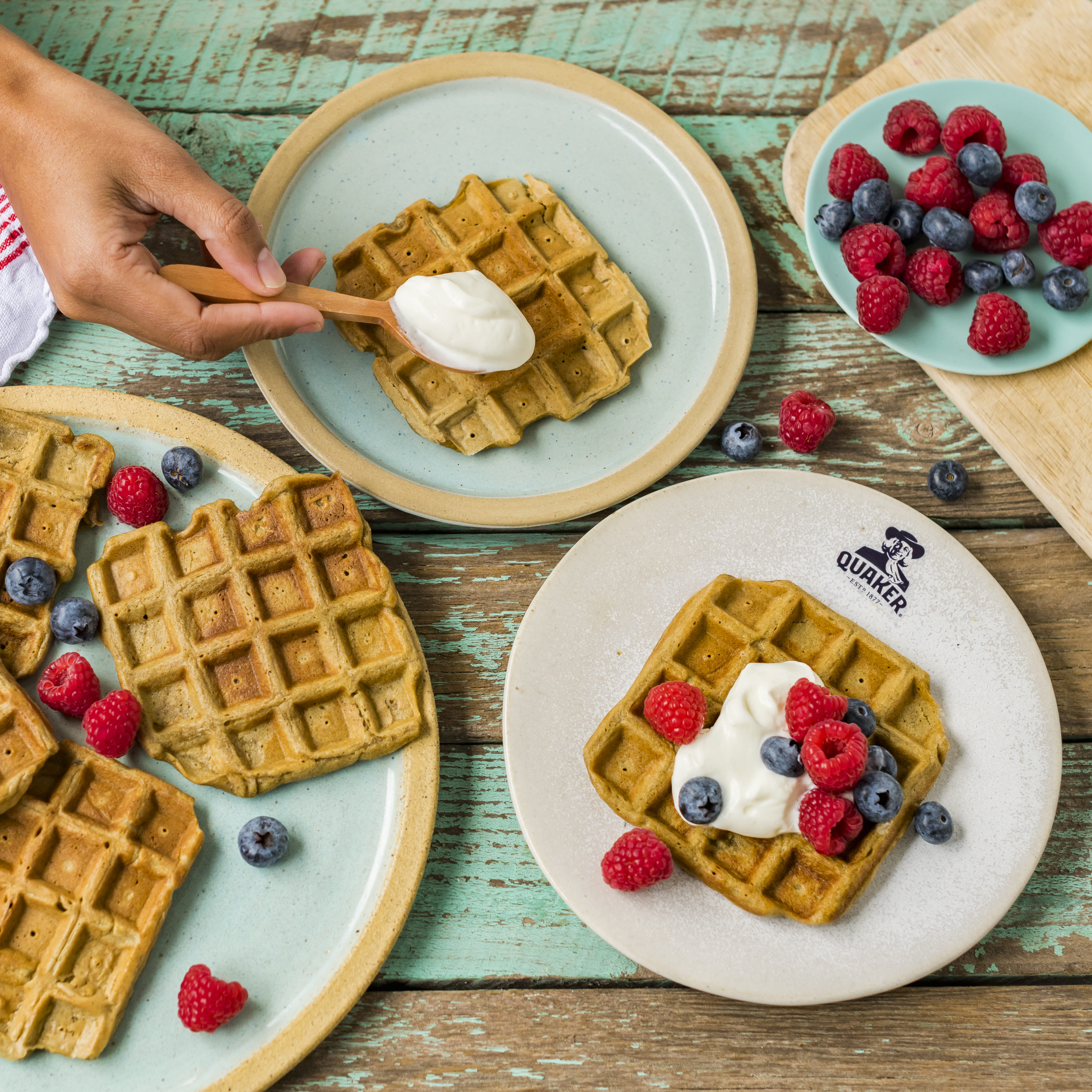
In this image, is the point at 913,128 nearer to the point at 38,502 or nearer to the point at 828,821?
the point at 828,821

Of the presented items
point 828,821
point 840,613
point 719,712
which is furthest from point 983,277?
point 828,821

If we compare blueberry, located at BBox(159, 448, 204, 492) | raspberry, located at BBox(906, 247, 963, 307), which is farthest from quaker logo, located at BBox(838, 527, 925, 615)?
blueberry, located at BBox(159, 448, 204, 492)

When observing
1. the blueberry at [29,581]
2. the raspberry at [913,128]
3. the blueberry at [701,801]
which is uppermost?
the raspberry at [913,128]

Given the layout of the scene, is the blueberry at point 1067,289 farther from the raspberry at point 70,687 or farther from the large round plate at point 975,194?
the raspberry at point 70,687

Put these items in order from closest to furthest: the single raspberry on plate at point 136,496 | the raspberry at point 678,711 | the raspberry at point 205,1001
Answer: the raspberry at point 205,1001
the raspberry at point 678,711
the single raspberry on plate at point 136,496

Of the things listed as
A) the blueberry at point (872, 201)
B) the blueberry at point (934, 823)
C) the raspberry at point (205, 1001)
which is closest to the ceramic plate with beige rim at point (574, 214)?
the blueberry at point (872, 201)

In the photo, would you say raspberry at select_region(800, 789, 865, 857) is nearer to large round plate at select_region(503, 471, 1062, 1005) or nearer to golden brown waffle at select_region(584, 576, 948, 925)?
golden brown waffle at select_region(584, 576, 948, 925)
